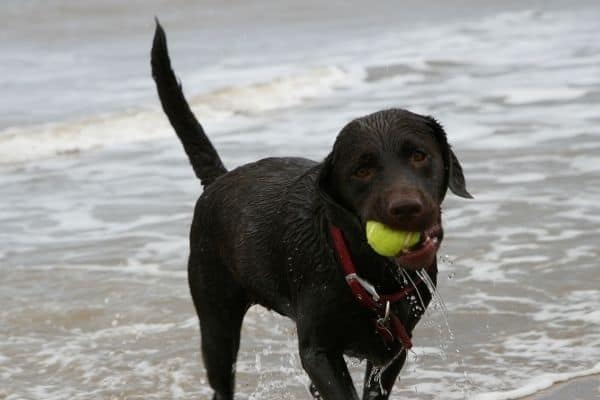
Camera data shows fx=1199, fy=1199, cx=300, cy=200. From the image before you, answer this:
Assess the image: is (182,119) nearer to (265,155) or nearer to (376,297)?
(376,297)

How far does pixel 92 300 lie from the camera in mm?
7074

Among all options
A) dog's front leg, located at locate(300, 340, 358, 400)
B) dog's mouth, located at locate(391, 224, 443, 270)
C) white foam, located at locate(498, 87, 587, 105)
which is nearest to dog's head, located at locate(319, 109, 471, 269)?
dog's mouth, located at locate(391, 224, 443, 270)

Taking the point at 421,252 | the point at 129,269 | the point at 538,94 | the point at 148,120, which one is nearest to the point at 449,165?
the point at 421,252

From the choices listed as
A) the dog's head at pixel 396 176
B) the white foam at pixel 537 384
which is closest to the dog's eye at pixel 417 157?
the dog's head at pixel 396 176

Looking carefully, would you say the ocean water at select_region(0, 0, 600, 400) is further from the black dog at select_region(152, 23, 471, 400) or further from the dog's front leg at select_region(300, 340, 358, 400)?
the dog's front leg at select_region(300, 340, 358, 400)

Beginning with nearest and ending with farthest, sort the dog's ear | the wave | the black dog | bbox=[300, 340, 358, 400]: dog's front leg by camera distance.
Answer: the black dog, the dog's ear, bbox=[300, 340, 358, 400]: dog's front leg, the wave

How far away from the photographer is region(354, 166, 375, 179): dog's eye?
3.80 m

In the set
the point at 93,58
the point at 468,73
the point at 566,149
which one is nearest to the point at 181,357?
the point at 566,149

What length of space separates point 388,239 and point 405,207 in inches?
6.5

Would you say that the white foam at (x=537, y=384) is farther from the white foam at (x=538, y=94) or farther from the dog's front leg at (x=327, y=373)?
the white foam at (x=538, y=94)

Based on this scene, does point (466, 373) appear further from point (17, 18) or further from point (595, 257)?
point (17, 18)

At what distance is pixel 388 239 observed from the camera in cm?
367

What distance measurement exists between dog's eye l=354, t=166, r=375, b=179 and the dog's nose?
0.81 feet

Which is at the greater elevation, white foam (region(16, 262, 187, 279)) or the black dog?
the black dog
